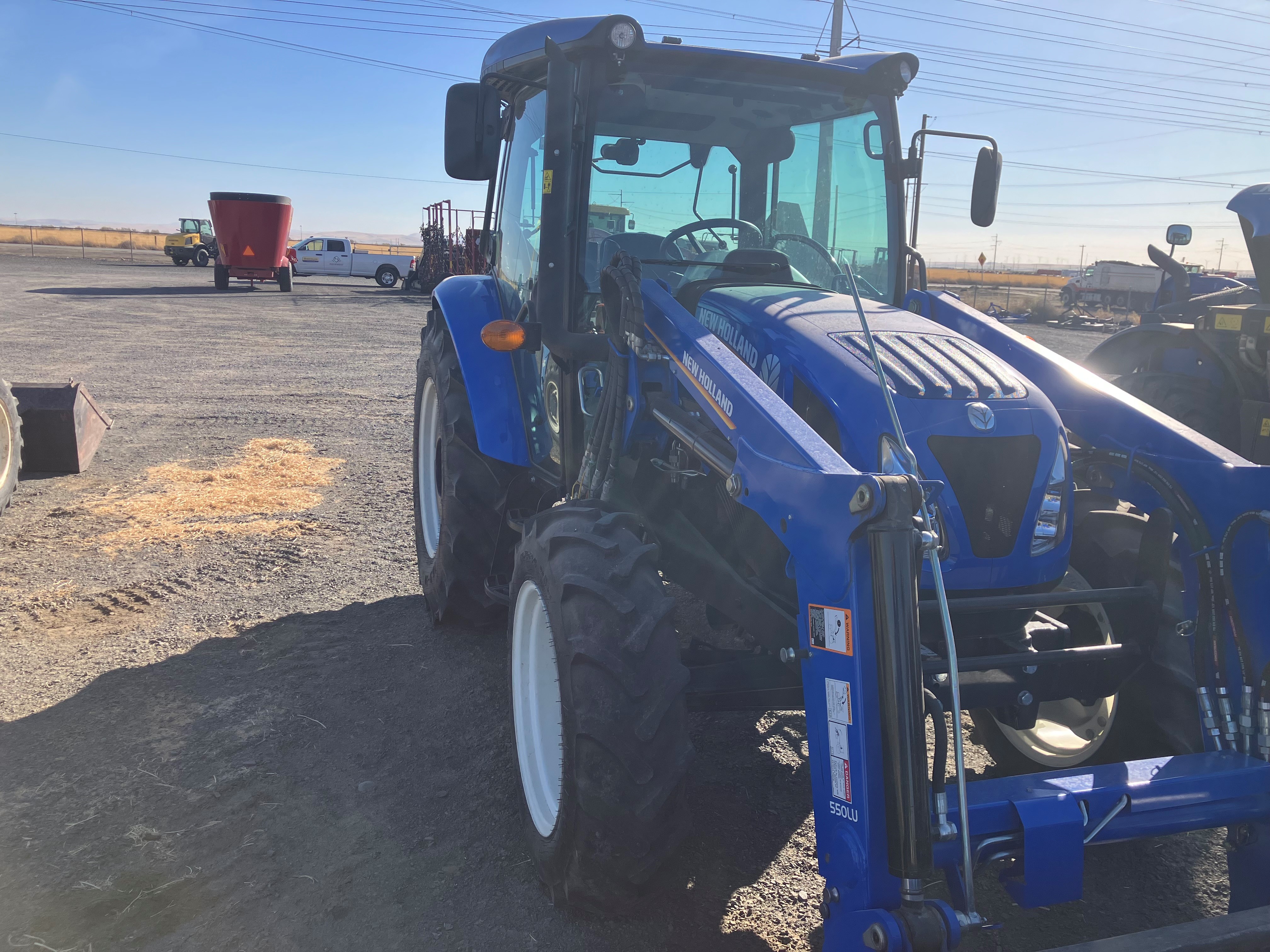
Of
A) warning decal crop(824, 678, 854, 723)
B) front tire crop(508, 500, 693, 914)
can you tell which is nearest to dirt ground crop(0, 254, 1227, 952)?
front tire crop(508, 500, 693, 914)

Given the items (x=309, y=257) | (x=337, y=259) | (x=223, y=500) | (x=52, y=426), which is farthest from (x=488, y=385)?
(x=309, y=257)

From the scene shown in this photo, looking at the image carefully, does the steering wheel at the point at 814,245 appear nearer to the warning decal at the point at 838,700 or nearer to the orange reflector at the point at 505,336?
the orange reflector at the point at 505,336

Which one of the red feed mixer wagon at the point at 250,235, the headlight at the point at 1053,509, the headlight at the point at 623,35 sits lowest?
the headlight at the point at 1053,509

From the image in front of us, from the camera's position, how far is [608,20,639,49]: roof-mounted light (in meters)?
3.17

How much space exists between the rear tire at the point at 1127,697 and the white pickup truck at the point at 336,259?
38.2 m

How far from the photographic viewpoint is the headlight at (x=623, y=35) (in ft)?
10.4

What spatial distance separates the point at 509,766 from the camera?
3.54 metres

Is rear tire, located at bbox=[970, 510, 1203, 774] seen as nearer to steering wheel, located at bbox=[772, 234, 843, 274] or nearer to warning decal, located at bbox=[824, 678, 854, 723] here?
warning decal, located at bbox=[824, 678, 854, 723]

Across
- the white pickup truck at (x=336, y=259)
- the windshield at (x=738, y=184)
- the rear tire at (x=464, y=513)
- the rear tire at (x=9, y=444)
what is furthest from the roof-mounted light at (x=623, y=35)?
the white pickup truck at (x=336, y=259)

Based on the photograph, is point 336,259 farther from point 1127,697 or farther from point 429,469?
point 1127,697

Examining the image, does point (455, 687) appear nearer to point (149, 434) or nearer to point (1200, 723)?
point (1200, 723)

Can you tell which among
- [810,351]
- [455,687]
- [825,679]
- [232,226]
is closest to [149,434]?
[455,687]

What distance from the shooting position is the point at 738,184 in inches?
149

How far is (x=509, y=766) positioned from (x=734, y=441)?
1756 millimetres
